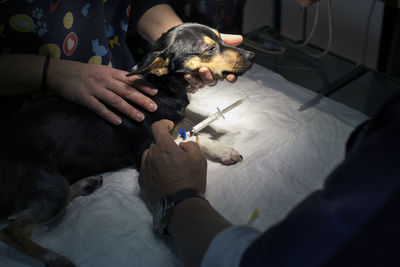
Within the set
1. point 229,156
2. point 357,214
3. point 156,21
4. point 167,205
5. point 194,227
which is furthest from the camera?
point 156,21

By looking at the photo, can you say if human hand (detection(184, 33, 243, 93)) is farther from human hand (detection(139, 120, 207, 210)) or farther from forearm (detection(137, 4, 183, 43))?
forearm (detection(137, 4, 183, 43))

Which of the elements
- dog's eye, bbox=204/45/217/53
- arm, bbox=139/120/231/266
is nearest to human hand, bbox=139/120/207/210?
arm, bbox=139/120/231/266

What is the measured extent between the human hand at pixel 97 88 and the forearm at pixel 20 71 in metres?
0.05

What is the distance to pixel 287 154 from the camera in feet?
5.63

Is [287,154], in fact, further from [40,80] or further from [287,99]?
[40,80]

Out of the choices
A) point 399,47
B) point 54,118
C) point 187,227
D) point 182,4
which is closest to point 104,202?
point 54,118

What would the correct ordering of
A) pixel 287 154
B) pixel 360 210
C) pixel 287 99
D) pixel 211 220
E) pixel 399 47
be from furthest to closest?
1. pixel 399 47
2. pixel 287 99
3. pixel 287 154
4. pixel 211 220
5. pixel 360 210

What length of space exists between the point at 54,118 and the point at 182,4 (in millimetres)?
1266

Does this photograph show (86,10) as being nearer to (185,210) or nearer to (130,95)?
(130,95)

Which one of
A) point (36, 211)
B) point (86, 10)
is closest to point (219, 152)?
point (36, 211)

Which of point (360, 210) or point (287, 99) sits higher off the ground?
point (360, 210)

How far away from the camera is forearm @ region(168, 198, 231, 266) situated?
106 cm

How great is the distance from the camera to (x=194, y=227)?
1.12 meters

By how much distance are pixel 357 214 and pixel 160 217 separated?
78 centimetres
